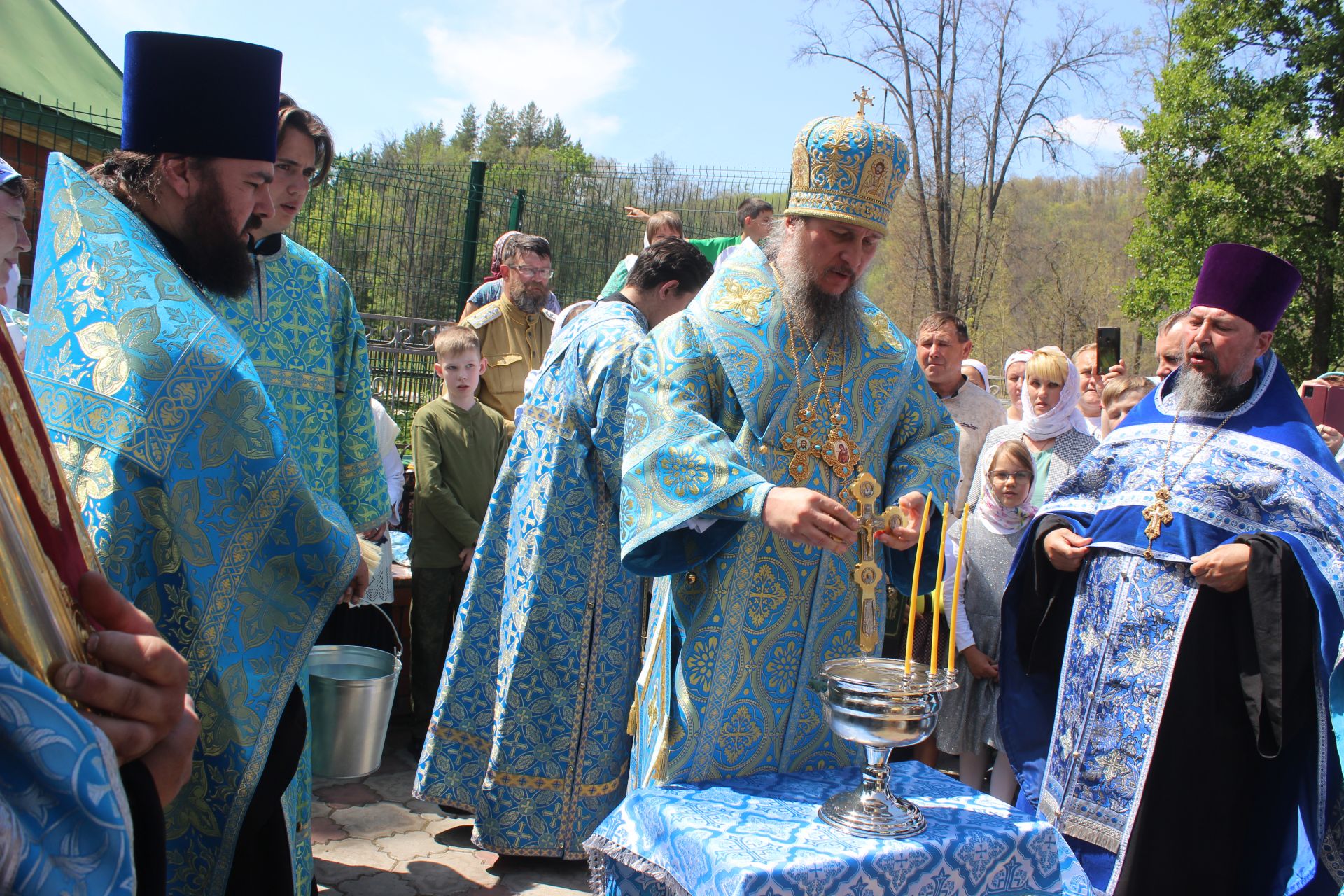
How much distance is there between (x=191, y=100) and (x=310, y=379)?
2.77 feet

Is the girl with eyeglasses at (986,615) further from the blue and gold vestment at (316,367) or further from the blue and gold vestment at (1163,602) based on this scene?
the blue and gold vestment at (316,367)

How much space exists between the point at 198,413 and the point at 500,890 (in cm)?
222

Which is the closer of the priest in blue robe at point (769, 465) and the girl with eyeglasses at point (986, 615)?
the priest in blue robe at point (769, 465)

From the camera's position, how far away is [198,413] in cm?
206

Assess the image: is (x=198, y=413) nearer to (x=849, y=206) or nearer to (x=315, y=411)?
(x=315, y=411)

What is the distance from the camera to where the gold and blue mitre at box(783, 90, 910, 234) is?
250 cm

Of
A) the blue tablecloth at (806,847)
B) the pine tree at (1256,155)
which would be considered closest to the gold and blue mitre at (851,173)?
the blue tablecloth at (806,847)

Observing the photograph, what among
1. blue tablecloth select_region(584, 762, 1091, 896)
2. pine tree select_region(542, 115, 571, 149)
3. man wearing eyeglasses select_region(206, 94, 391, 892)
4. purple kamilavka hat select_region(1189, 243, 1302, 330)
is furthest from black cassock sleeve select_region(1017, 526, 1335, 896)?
pine tree select_region(542, 115, 571, 149)

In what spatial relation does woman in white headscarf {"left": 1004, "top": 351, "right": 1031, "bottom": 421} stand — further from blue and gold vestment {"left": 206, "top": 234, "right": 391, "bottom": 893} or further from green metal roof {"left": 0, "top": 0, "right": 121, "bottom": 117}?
green metal roof {"left": 0, "top": 0, "right": 121, "bottom": 117}

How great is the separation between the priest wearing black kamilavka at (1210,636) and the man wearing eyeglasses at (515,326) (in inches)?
132

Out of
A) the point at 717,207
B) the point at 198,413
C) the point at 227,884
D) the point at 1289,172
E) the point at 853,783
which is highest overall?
the point at 1289,172

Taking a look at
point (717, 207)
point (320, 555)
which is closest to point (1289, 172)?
point (717, 207)

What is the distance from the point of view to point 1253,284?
139 inches

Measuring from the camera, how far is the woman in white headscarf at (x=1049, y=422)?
504cm
